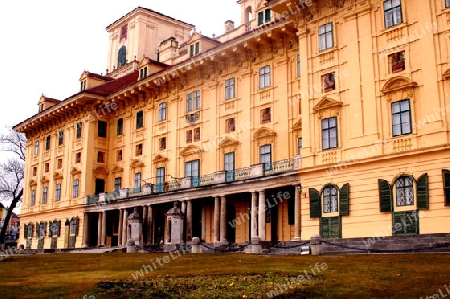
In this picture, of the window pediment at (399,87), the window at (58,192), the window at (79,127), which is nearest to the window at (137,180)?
the window at (79,127)

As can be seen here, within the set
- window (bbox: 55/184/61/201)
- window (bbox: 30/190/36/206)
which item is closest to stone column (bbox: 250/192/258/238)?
window (bbox: 55/184/61/201)

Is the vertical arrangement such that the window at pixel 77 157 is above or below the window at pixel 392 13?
below

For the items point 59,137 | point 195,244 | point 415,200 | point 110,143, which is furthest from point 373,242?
point 59,137

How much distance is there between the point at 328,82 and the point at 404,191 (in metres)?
7.72

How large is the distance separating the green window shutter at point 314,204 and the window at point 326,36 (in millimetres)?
8007

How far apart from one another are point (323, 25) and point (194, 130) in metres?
Result: 14.6

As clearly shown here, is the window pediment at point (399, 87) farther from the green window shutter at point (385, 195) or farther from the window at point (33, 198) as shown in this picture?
the window at point (33, 198)

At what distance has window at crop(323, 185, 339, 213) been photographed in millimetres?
27781

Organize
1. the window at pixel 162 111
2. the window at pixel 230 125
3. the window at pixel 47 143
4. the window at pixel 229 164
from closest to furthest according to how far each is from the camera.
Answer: the window at pixel 229 164
the window at pixel 230 125
the window at pixel 162 111
the window at pixel 47 143

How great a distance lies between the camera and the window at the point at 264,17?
127 feet

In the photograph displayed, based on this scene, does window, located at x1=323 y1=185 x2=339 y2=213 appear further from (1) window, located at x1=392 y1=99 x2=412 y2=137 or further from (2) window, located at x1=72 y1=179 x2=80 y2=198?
(2) window, located at x1=72 y1=179 x2=80 y2=198

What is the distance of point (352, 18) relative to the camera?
2881 cm

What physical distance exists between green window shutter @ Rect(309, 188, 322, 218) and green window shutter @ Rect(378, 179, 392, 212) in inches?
144

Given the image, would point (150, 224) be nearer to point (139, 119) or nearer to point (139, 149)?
point (139, 149)
